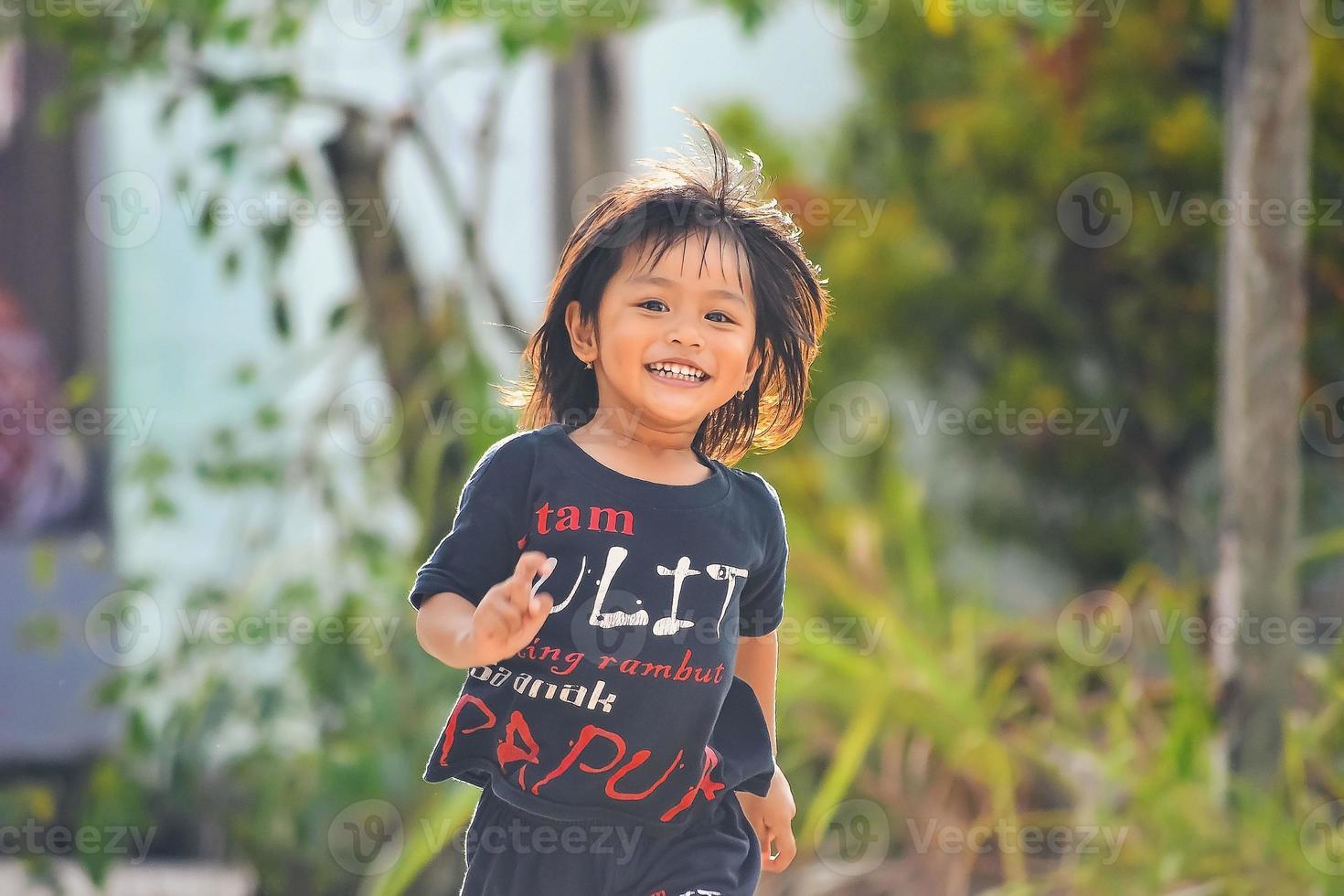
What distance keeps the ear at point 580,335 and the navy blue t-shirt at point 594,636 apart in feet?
0.35

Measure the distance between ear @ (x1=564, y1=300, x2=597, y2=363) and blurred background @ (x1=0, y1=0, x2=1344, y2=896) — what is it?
518mm

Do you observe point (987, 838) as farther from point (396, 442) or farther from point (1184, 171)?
point (1184, 171)

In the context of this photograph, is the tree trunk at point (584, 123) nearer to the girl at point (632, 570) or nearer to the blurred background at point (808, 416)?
the blurred background at point (808, 416)

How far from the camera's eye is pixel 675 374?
5.15 ft

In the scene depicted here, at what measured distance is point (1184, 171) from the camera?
445 centimetres

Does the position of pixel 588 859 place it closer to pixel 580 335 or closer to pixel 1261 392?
pixel 580 335

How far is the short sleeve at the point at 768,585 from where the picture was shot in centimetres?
169

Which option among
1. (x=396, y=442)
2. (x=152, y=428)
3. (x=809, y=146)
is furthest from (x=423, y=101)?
(x=809, y=146)

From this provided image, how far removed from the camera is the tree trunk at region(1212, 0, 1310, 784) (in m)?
3.06
